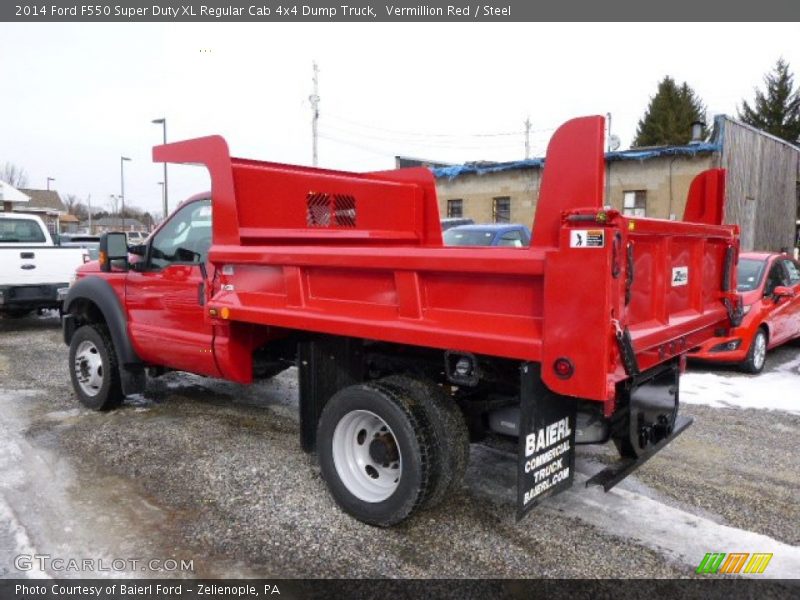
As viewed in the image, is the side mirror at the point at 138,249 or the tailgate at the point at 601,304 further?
the side mirror at the point at 138,249

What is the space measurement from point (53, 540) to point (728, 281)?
4304 mm

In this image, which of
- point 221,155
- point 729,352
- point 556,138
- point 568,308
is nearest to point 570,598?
point 568,308

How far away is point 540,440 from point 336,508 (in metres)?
1.48

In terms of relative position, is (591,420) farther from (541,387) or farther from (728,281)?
(728,281)

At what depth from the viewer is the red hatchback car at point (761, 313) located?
736 centimetres

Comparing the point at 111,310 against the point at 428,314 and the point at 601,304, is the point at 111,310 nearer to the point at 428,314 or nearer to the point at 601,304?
the point at 428,314

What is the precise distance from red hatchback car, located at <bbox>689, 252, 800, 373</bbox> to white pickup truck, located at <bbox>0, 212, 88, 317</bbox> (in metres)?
9.81

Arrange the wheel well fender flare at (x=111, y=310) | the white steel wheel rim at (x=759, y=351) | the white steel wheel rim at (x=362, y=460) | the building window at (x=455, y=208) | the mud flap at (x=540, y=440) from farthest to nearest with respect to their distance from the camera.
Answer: the building window at (x=455, y=208) → the white steel wheel rim at (x=759, y=351) → the wheel well fender flare at (x=111, y=310) → the white steel wheel rim at (x=362, y=460) → the mud flap at (x=540, y=440)

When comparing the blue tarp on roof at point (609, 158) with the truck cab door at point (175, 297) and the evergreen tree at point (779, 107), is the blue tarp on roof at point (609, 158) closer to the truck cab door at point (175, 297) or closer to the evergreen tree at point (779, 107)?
the truck cab door at point (175, 297)

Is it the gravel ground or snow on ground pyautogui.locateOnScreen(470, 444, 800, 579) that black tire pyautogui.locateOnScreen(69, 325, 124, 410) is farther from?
snow on ground pyautogui.locateOnScreen(470, 444, 800, 579)

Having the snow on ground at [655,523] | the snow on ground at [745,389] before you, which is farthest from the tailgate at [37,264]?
the snow on ground at [745,389]

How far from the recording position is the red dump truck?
2664 millimetres

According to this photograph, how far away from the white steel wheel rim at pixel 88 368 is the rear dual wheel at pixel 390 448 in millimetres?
3035

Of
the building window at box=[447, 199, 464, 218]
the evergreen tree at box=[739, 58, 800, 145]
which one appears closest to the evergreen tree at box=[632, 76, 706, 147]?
the evergreen tree at box=[739, 58, 800, 145]
